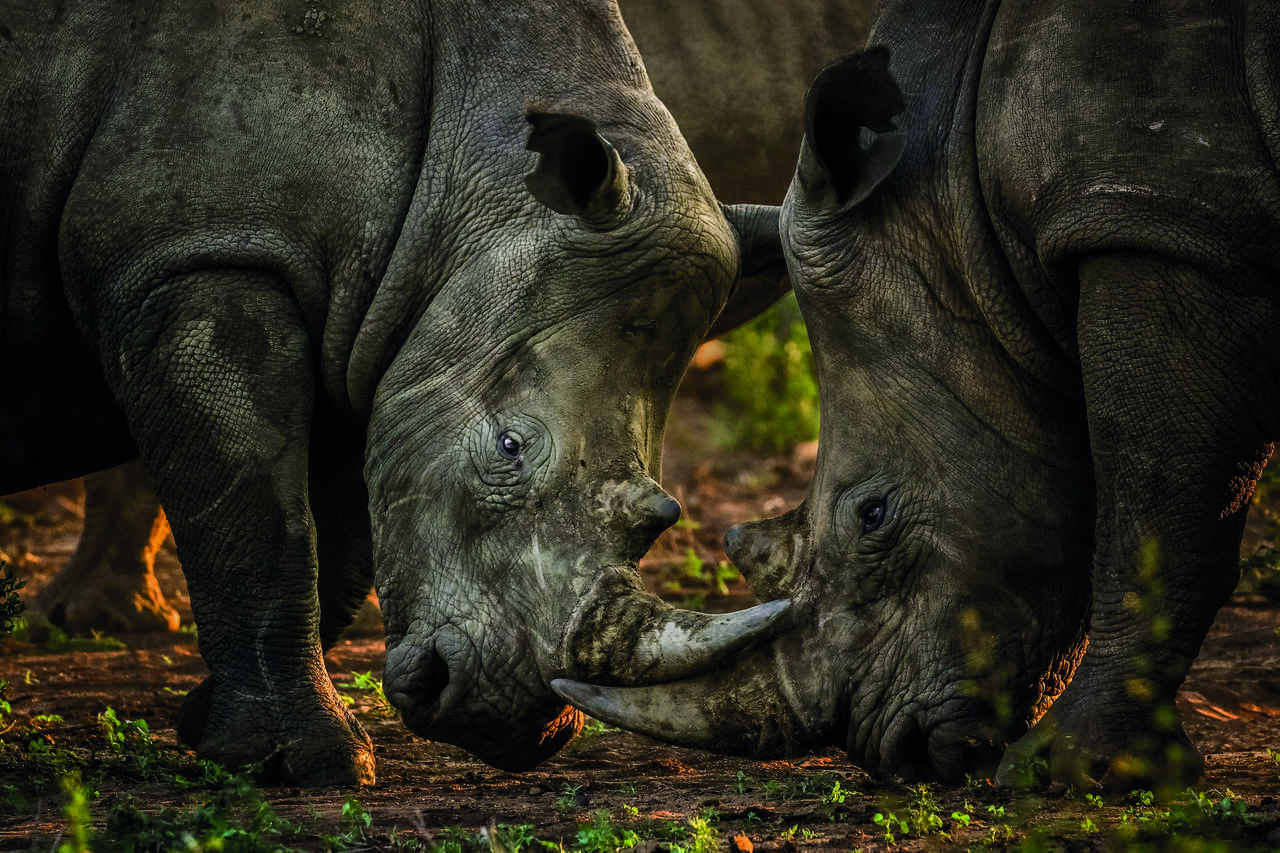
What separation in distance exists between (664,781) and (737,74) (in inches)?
145

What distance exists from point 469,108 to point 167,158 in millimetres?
919

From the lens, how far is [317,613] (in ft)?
18.0

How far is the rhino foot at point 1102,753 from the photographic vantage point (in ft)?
15.1

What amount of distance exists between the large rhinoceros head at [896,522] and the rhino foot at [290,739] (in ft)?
2.66

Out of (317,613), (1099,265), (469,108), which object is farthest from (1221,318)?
(317,613)

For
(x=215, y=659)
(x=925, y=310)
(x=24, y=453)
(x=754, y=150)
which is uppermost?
(x=754, y=150)

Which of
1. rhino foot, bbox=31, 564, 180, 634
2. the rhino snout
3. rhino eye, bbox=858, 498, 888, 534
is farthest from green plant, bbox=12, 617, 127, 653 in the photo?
rhino eye, bbox=858, 498, 888, 534

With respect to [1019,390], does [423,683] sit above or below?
below

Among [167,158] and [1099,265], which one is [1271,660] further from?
[167,158]

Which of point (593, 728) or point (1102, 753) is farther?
point (593, 728)

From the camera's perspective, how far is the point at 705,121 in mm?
7766

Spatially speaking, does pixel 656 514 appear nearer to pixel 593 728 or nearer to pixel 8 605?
pixel 593 728

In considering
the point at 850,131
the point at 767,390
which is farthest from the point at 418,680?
the point at 767,390

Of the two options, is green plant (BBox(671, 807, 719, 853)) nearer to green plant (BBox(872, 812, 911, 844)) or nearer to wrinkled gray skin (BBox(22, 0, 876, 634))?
green plant (BBox(872, 812, 911, 844))
